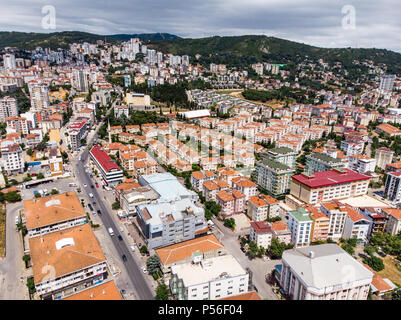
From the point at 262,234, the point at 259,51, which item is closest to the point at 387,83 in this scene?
the point at 259,51

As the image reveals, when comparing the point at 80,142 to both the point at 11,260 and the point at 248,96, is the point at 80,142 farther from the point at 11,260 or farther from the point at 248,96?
the point at 248,96

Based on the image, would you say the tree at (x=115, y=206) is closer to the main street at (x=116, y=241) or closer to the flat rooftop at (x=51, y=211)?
the main street at (x=116, y=241)

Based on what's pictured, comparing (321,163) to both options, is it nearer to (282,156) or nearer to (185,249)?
(282,156)

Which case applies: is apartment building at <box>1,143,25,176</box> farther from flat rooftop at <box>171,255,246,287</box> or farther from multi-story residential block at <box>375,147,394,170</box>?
multi-story residential block at <box>375,147,394,170</box>

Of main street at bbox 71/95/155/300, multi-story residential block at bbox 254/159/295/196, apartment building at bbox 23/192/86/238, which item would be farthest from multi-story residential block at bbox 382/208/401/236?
apartment building at bbox 23/192/86/238

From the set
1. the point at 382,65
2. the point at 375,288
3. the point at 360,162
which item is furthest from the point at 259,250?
the point at 382,65
